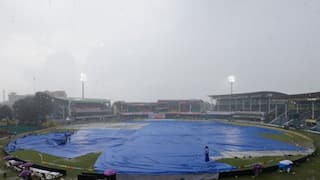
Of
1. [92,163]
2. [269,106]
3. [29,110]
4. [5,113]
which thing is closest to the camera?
[92,163]

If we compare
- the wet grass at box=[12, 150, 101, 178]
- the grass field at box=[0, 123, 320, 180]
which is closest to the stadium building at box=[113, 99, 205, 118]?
the wet grass at box=[12, 150, 101, 178]

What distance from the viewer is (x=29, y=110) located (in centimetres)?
6150

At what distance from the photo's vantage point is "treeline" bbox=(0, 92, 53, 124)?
61656 millimetres

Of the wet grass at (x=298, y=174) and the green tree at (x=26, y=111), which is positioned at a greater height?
the green tree at (x=26, y=111)

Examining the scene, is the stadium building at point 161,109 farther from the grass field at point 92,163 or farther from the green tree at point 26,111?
the grass field at point 92,163

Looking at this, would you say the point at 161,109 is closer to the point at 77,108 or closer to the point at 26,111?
the point at 77,108

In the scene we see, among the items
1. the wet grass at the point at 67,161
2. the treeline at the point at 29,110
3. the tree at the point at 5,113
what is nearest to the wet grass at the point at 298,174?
the wet grass at the point at 67,161

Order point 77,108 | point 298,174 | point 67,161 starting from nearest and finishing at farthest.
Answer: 1. point 298,174
2. point 67,161
3. point 77,108

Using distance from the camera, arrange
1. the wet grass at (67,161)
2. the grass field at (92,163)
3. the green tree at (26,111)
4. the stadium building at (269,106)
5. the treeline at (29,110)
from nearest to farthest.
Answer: the grass field at (92,163), the wet grass at (67,161), the stadium building at (269,106), the green tree at (26,111), the treeline at (29,110)

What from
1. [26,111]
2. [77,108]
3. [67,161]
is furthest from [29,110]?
[67,161]

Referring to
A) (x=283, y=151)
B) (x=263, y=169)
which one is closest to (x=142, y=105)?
(x=283, y=151)

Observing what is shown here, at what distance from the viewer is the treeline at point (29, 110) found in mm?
61656

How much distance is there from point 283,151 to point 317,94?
30.7 metres

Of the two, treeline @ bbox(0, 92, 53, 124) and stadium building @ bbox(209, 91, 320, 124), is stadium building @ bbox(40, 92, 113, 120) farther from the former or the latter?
stadium building @ bbox(209, 91, 320, 124)
